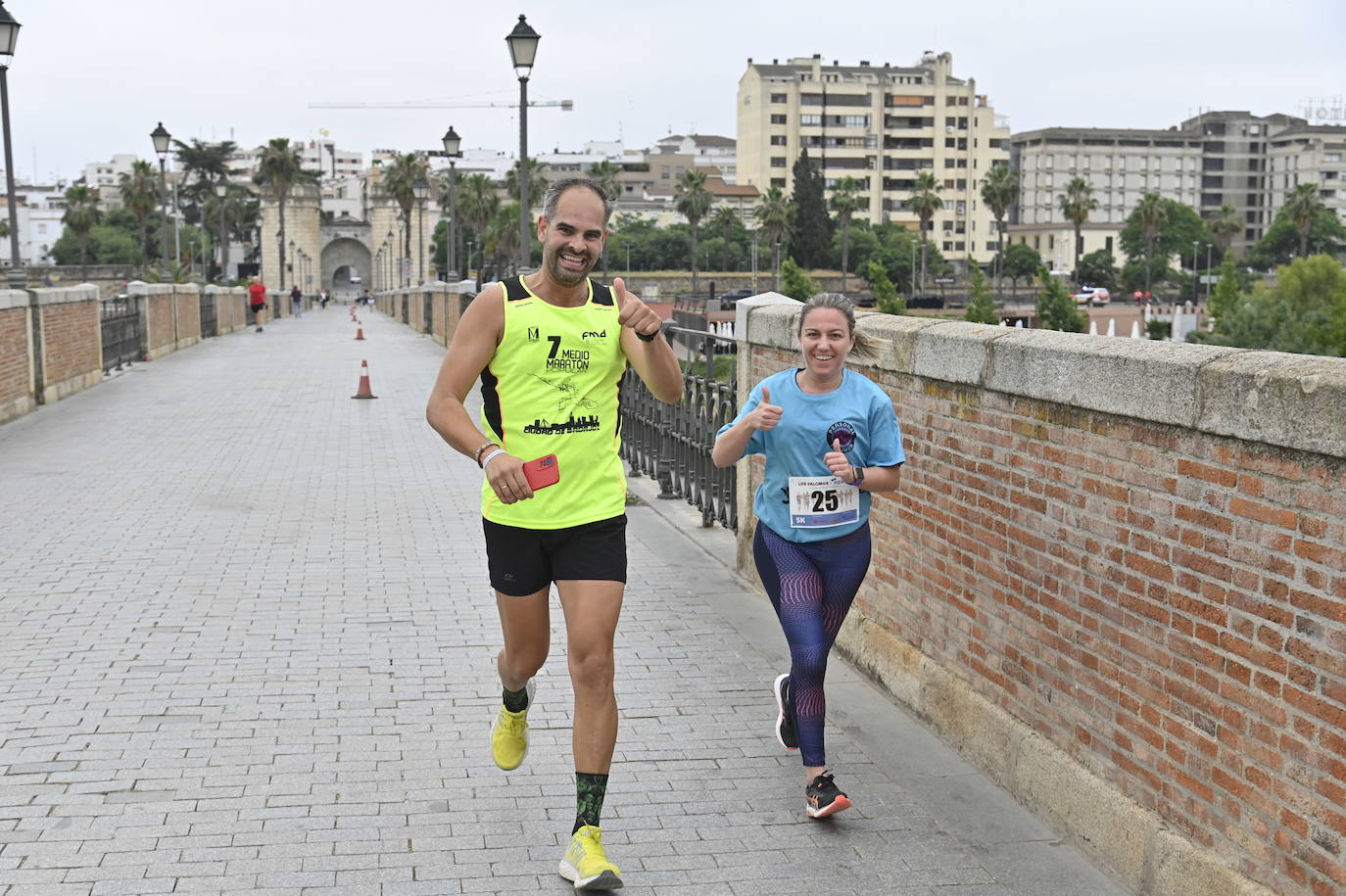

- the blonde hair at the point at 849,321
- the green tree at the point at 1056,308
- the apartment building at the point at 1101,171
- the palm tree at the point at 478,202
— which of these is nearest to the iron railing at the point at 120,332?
the blonde hair at the point at 849,321

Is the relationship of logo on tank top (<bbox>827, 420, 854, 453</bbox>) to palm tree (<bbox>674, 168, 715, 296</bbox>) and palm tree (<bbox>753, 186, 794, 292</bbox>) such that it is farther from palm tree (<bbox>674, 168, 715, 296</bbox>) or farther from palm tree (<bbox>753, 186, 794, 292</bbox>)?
palm tree (<bbox>753, 186, 794, 292</bbox>)

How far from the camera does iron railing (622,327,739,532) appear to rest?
1006 cm

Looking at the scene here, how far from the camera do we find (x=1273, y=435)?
379 cm

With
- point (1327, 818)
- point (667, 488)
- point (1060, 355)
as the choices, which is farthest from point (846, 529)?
point (667, 488)

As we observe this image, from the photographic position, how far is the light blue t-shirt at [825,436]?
511cm

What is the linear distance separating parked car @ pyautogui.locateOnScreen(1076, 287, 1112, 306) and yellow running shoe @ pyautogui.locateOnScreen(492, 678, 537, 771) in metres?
126

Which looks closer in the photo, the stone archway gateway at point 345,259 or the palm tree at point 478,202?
the palm tree at point 478,202

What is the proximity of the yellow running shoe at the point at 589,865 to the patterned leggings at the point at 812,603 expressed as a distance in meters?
0.95

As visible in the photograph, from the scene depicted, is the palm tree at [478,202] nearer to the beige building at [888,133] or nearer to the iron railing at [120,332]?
the beige building at [888,133]

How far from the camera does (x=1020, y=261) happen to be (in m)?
154

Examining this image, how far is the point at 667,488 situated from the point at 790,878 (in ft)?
26.2

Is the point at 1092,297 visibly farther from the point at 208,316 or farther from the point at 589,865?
the point at 589,865

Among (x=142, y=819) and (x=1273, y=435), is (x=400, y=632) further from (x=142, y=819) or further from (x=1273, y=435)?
(x=1273, y=435)

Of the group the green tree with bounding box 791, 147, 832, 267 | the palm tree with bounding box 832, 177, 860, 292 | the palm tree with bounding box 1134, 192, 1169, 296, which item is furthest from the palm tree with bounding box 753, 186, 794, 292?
the palm tree with bounding box 1134, 192, 1169, 296
